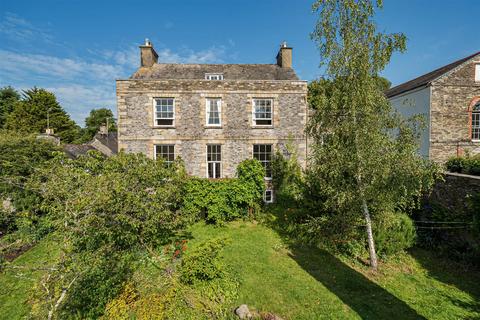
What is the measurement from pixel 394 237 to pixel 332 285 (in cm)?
396

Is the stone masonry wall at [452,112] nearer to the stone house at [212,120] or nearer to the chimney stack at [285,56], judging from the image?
the stone house at [212,120]

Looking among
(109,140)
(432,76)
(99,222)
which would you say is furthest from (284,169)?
(109,140)

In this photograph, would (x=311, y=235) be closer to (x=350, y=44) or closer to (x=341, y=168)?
(x=341, y=168)

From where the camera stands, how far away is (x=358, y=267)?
8.52 m

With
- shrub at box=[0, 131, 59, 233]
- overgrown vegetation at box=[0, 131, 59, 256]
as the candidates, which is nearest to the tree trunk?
overgrown vegetation at box=[0, 131, 59, 256]

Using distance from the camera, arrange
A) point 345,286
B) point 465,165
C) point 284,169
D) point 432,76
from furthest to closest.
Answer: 1. point 432,76
2. point 284,169
3. point 465,165
4. point 345,286

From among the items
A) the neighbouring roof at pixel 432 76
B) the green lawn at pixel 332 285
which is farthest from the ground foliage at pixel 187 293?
the neighbouring roof at pixel 432 76

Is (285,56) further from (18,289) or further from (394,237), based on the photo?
(18,289)

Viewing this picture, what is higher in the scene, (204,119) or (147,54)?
(147,54)

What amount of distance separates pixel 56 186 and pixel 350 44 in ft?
34.0

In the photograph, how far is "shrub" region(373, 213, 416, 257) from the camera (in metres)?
9.04

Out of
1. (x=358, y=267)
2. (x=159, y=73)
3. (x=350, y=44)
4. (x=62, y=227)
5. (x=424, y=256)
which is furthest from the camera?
(x=159, y=73)

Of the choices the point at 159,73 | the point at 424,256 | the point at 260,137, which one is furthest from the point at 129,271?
the point at 159,73

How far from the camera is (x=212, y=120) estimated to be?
16.4 m
